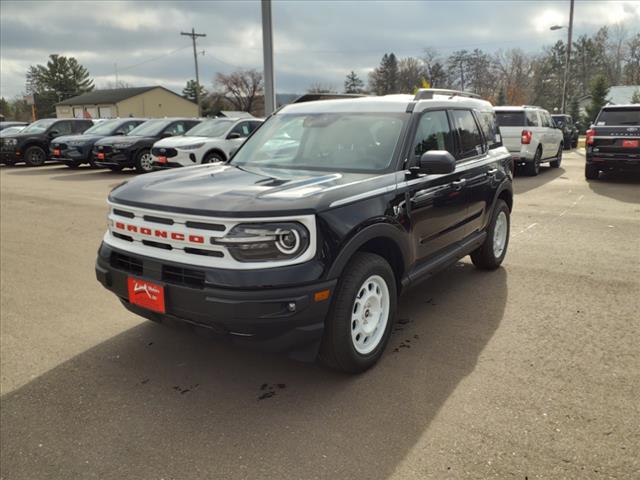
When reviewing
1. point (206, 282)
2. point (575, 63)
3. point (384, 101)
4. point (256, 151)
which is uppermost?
point (575, 63)

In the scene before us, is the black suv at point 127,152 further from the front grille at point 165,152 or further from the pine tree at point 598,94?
the pine tree at point 598,94

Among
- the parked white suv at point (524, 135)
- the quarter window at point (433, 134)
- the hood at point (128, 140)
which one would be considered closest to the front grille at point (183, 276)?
the quarter window at point (433, 134)

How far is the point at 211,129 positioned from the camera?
14.7 meters

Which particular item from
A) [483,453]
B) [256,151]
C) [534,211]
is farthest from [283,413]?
[534,211]

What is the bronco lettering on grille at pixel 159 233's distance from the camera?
2.99 meters

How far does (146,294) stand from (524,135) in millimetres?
13060

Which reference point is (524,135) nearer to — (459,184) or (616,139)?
(616,139)

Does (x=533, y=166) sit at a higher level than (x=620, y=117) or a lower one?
lower

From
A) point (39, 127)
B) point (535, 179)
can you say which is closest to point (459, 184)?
point (535, 179)

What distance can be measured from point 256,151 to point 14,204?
8.00 meters

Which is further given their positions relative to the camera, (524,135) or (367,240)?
(524,135)

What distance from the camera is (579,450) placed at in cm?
273

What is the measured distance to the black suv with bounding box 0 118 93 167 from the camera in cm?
1883

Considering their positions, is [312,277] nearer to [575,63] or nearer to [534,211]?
[534,211]
